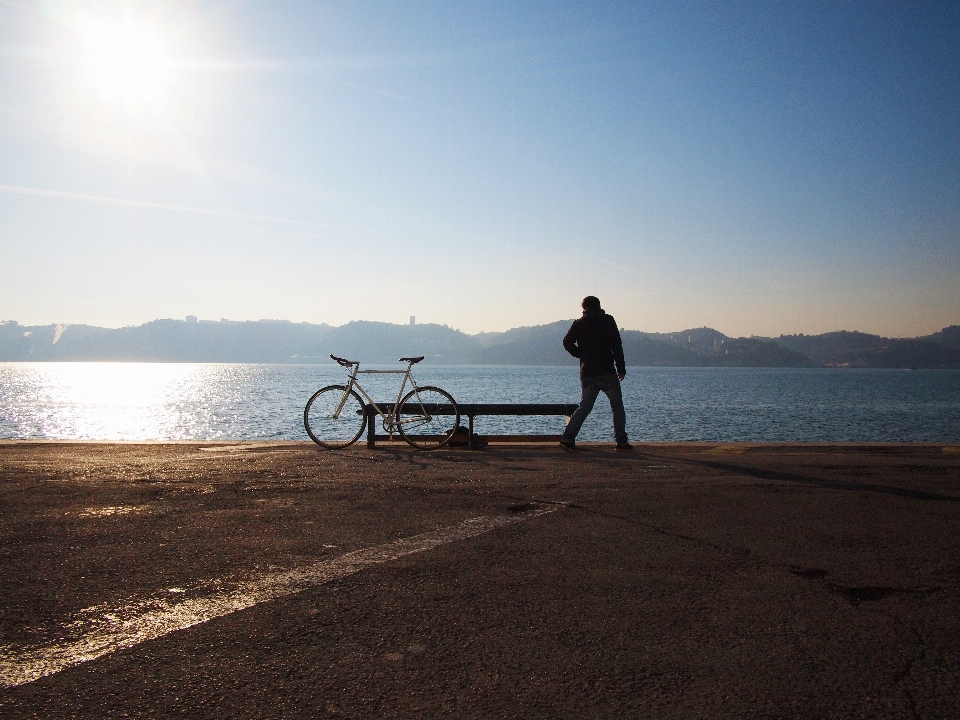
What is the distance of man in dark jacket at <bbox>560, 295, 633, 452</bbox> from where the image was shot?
1199 cm

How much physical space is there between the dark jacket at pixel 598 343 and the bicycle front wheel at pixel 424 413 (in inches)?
87.5

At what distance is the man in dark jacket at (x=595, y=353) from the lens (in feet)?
39.3

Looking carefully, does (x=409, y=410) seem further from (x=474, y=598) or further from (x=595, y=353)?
(x=474, y=598)

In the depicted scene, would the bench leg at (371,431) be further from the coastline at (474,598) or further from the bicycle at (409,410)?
the coastline at (474,598)

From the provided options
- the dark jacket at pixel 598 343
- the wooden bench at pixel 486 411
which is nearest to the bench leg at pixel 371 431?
the wooden bench at pixel 486 411

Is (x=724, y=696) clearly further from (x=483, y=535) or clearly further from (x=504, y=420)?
(x=504, y=420)

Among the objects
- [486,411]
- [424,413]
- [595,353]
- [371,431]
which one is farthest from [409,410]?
[595,353]

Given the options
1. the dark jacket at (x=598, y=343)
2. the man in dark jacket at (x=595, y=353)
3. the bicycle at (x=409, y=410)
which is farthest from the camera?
the dark jacket at (x=598, y=343)

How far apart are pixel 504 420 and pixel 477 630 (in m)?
35.5

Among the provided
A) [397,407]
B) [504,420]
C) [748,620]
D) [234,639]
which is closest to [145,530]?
[234,639]

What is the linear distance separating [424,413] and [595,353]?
2.98 meters

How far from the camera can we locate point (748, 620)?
3.62 metres

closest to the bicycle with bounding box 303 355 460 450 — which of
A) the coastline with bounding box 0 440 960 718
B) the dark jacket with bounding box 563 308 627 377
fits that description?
the dark jacket with bounding box 563 308 627 377

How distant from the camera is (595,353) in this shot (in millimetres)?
12180
